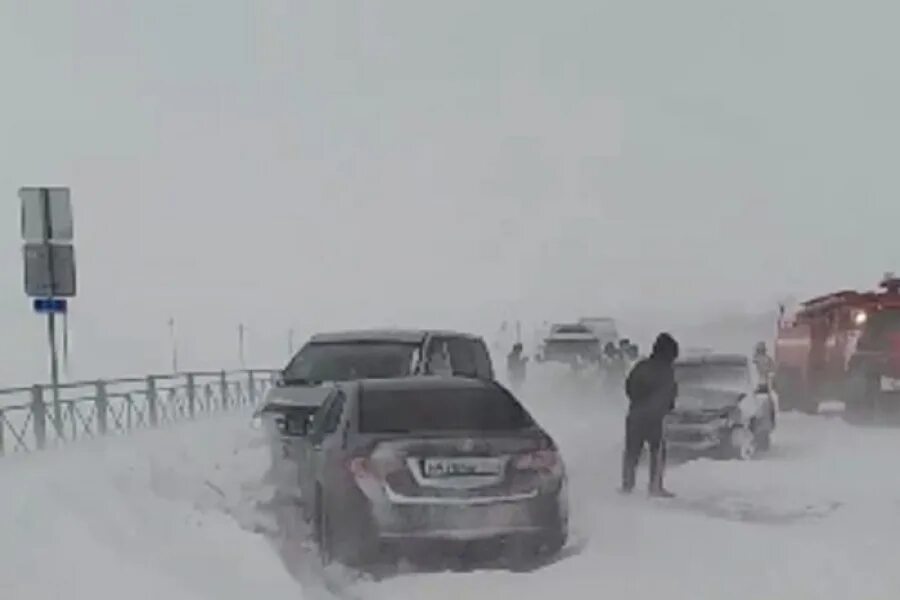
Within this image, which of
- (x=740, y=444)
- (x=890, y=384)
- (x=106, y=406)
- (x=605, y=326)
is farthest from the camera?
(x=605, y=326)

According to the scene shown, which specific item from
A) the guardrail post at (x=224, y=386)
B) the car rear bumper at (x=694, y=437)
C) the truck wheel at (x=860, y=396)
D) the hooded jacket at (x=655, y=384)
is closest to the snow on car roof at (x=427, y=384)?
the hooded jacket at (x=655, y=384)

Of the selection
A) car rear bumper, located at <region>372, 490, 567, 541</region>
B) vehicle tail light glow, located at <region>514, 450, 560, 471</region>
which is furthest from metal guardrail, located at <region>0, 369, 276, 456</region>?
vehicle tail light glow, located at <region>514, 450, 560, 471</region>

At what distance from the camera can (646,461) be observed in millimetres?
19031

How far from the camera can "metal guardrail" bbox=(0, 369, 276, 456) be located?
20578 millimetres

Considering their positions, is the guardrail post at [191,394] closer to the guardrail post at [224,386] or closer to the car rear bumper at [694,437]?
the guardrail post at [224,386]

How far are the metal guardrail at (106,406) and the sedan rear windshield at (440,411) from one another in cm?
1099

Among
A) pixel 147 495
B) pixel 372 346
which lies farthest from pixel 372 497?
pixel 372 346

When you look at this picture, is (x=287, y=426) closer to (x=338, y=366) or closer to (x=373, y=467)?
(x=338, y=366)

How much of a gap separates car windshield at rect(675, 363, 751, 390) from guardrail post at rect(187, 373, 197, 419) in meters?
11.9

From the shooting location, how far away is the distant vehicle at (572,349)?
3881cm

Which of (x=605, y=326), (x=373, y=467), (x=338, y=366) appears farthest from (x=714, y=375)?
(x=605, y=326)

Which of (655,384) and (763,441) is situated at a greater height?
(655,384)

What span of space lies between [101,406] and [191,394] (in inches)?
200

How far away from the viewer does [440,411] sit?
10.2 meters
